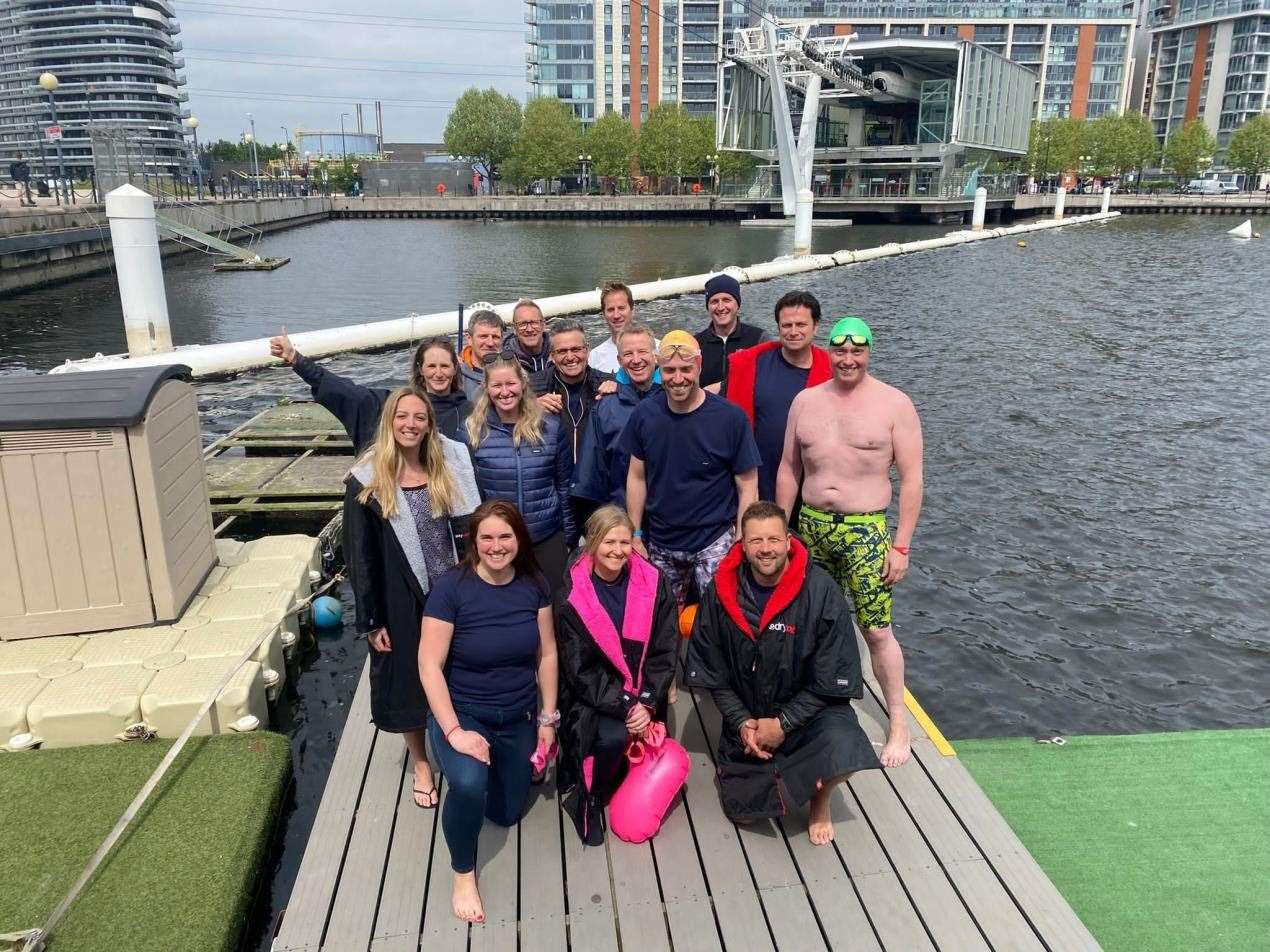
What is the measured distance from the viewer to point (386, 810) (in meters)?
4.04

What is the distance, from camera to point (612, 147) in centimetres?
8762

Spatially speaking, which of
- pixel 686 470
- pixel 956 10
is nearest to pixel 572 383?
pixel 686 470

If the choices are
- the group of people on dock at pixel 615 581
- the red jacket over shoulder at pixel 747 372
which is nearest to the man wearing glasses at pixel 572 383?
the group of people on dock at pixel 615 581

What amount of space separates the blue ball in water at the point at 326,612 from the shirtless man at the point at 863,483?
3996 mm

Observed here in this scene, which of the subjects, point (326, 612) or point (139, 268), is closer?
point (326, 612)

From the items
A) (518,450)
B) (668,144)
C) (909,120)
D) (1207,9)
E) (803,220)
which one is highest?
(1207,9)

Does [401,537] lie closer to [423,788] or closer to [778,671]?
[423,788]

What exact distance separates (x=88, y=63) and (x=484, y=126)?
82.7 metres

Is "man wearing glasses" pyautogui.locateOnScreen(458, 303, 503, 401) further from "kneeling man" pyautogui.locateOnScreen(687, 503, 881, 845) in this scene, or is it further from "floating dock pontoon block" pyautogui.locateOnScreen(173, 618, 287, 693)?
"kneeling man" pyautogui.locateOnScreen(687, 503, 881, 845)

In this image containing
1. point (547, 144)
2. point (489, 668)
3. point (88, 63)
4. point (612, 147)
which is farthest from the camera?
point (88, 63)

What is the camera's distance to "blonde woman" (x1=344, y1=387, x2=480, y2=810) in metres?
3.82

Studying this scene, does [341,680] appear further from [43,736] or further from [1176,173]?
[1176,173]

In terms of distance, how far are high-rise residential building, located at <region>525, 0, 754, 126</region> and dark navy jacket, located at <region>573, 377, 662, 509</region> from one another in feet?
364

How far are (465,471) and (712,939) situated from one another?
7.13 feet
